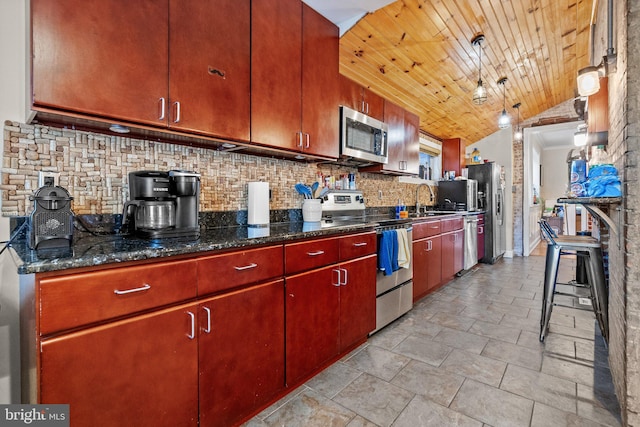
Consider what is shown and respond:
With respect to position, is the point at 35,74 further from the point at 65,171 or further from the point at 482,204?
the point at 482,204

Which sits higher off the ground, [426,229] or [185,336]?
[426,229]

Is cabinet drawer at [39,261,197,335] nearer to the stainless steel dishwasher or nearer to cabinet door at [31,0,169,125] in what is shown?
cabinet door at [31,0,169,125]

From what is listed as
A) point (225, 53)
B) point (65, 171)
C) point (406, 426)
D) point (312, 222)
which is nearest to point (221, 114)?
point (225, 53)

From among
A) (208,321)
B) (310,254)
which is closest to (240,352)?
(208,321)

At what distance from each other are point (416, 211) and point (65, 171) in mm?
4190

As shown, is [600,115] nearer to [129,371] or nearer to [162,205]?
[162,205]

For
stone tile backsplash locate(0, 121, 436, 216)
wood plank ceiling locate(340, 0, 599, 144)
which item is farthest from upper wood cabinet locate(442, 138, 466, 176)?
stone tile backsplash locate(0, 121, 436, 216)

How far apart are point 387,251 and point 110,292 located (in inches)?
77.3

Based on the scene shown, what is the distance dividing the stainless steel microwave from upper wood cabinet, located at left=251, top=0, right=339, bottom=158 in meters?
0.12

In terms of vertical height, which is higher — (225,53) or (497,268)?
(225,53)

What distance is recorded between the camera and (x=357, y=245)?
7.24 ft

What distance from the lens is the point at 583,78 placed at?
6.40ft

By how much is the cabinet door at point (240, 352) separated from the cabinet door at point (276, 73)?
1.01 metres

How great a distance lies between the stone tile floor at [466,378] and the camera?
5.15 feet
